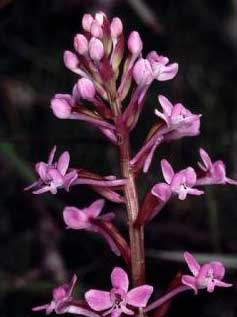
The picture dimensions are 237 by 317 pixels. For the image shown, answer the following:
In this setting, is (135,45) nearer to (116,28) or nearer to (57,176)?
(116,28)

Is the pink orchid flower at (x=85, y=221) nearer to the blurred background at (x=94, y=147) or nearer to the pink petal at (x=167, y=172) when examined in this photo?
the pink petal at (x=167, y=172)

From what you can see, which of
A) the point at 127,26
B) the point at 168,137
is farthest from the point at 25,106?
the point at 168,137

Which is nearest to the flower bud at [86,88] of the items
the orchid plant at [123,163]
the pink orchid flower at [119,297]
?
the orchid plant at [123,163]

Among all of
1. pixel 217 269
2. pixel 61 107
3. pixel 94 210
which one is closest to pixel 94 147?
pixel 94 210

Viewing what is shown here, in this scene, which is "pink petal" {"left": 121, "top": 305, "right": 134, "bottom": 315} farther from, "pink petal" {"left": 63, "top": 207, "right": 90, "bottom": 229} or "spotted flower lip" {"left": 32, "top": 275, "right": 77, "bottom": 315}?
"pink petal" {"left": 63, "top": 207, "right": 90, "bottom": 229}

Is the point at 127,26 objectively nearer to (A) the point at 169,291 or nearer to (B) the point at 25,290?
(B) the point at 25,290
